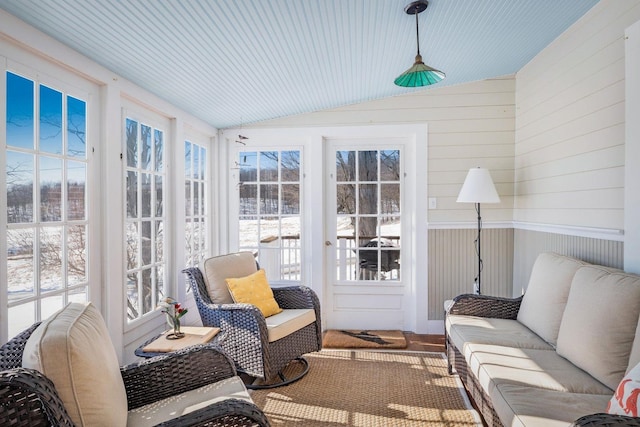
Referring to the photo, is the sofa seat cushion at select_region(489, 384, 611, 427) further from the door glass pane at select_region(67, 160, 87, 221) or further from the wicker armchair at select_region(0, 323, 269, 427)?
the door glass pane at select_region(67, 160, 87, 221)

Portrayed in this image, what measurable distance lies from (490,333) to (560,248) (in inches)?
40.6

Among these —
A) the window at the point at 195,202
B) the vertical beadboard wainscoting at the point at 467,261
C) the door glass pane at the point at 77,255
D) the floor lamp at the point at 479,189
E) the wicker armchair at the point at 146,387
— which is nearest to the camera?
the wicker armchair at the point at 146,387

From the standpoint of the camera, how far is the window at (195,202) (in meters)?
3.51

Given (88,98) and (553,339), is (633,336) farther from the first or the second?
(88,98)

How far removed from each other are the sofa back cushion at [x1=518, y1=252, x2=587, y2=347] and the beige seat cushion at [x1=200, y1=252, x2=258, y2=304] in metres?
2.19

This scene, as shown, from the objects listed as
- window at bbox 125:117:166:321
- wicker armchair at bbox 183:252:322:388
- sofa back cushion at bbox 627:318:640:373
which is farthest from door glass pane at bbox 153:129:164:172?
sofa back cushion at bbox 627:318:640:373

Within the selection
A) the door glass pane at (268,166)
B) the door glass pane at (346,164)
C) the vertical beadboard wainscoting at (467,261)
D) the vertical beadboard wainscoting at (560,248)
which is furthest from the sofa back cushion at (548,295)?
the door glass pane at (268,166)

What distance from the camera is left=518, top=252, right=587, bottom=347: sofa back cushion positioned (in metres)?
2.35

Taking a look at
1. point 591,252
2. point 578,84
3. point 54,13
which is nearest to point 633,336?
point 591,252

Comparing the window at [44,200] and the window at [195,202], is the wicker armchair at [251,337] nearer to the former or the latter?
the window at [195,202]

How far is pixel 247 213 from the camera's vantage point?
421cm

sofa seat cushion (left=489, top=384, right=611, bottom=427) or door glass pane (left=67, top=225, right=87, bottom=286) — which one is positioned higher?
door glass pane (left=67, top=225, right=87, bottom=286)

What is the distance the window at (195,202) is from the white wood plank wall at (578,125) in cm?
309

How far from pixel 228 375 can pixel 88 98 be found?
5.76 feet
